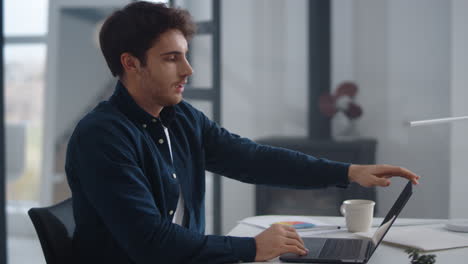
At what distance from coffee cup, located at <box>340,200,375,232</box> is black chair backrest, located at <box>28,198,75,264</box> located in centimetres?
69

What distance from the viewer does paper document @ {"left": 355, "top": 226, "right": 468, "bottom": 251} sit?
143 centimetres

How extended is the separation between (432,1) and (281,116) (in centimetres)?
117

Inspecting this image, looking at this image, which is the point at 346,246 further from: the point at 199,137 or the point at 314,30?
the point at 314,30

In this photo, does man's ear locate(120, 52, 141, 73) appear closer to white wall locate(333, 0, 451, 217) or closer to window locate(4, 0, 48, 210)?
white wall locate(333, 0, 451, 217)

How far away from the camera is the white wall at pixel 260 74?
407 cm

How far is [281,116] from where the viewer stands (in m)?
4.12

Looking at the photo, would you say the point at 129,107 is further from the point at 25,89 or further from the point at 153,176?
the point at 25,89

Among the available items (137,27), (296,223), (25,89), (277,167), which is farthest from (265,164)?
(25,89)

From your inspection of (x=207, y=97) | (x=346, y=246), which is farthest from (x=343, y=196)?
(x=346, y=246)

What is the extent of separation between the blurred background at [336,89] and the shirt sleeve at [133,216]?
93.3 inches

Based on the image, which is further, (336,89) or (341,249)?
(336,89)

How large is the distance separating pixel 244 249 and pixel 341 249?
0.75 ft

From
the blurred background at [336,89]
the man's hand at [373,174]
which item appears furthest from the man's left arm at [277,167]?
the blurred background at [336,89]

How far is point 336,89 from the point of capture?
12.6ft
